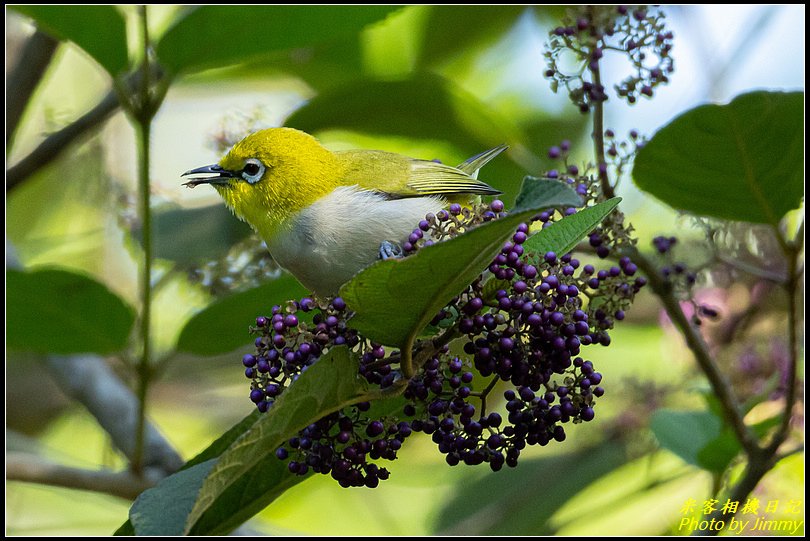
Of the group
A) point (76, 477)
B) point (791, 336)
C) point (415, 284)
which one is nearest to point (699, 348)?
point (791, 336)

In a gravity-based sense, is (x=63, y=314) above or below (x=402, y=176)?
below

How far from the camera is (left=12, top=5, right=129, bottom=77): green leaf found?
2752mm

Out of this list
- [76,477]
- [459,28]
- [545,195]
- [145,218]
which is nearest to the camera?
[545,195]

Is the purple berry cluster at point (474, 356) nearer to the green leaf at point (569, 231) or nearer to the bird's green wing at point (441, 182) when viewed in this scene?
the green leaf at point (569, 231)

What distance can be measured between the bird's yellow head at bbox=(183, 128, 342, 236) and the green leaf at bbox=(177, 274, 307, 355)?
21cm

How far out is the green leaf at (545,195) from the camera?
1.46 meters

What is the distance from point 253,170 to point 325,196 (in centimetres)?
27

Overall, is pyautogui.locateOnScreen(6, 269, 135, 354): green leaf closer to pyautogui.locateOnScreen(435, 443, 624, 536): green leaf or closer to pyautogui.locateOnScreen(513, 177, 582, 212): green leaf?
pyautogui.locateOnScreen(513, 177, 582, 212): green leaf

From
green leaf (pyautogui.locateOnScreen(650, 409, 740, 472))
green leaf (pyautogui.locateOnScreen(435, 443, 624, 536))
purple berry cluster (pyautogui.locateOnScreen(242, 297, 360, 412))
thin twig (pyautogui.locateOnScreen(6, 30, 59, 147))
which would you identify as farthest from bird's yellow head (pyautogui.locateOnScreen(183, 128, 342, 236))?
green leaf (pyautogui.locateOnScreen(435, 443, 624, 536))

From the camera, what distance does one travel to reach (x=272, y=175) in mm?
2885

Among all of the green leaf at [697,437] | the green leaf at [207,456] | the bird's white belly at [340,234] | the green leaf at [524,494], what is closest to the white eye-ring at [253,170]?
the bird's white belly at [340,234]

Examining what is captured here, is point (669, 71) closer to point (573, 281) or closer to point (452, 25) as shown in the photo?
point (573, 281)

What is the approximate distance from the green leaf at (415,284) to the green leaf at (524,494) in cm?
268

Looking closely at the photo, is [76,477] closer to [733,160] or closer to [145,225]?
[145,225]
